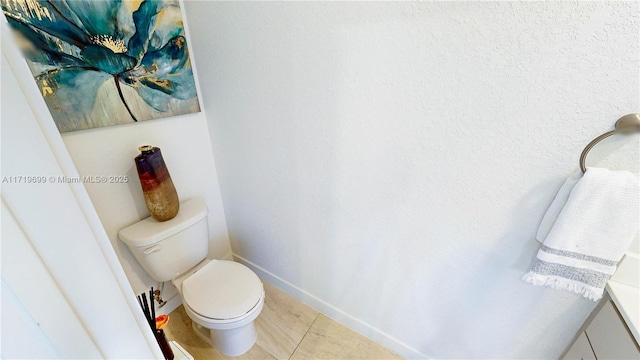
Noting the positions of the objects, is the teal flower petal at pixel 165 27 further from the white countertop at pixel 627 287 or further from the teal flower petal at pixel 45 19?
the white countertop at pixel 627 287

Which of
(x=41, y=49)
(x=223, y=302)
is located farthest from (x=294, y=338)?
(x=41, y=49)

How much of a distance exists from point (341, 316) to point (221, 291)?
0.69 meters

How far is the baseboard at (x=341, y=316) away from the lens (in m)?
1.30

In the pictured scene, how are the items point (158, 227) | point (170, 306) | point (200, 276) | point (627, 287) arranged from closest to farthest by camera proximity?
point (627, 287)
point (158, 227)
point (200, 276)
point (170, 306)

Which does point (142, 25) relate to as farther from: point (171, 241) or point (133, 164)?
point (171, 241)

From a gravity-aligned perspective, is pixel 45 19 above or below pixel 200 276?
above

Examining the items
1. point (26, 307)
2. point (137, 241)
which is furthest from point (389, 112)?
point (137, 241)

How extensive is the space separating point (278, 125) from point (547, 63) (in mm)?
933

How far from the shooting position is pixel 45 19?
0.86 m

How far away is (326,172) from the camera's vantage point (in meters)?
1.13

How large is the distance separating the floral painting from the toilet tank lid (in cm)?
48

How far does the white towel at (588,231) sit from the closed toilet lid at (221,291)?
1.12m

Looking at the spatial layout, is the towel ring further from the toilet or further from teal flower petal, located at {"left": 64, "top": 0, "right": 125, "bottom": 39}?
teal flower petal, located at {"left": 64, "top": 0, "right": 125, "bottom": 39}

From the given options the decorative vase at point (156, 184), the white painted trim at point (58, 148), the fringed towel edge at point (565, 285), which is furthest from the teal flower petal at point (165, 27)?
the fringed towel edge at point (565, 285)
